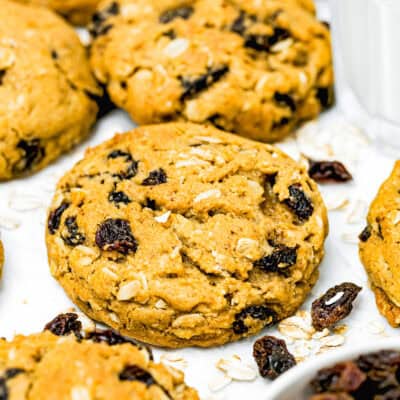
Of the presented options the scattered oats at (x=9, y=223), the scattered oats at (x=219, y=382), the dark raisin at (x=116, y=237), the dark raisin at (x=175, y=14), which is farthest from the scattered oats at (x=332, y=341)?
the dark raisin at (x=175, y=14)

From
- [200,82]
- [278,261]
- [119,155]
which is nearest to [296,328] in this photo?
[278,261]

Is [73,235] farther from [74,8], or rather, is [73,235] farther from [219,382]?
[74,8]

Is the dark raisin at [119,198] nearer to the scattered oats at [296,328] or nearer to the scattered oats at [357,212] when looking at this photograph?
the scattered oats at [296,328]

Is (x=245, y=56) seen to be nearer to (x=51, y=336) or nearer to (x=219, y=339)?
(x=219, y=339)

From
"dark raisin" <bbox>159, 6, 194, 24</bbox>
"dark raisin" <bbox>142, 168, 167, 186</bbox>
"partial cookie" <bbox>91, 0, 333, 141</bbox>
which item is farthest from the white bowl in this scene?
"dark raisin" <bbox>159, 6, 194, 24</bbox>

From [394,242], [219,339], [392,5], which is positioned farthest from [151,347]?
[392,5]

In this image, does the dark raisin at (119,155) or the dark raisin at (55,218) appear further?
the dark raisin at (119,155)

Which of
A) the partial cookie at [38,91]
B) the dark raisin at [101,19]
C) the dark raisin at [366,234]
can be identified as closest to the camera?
the dark raisin at [366,234]
